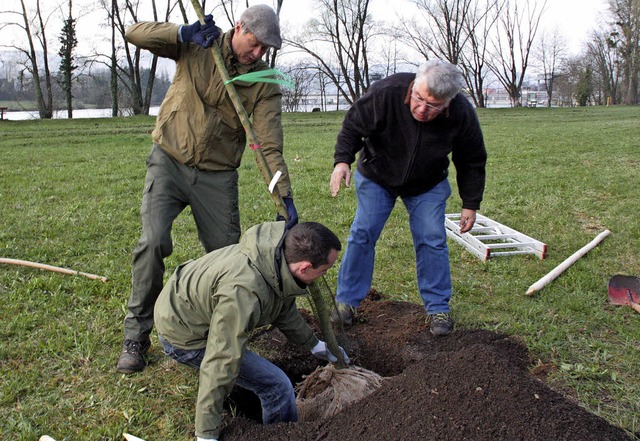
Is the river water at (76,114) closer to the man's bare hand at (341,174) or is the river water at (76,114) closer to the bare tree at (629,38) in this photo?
the man's bare hand at (341,174)

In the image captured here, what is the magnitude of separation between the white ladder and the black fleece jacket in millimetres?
1563

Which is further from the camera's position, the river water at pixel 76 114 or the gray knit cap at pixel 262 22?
the river water at pixel 76 114

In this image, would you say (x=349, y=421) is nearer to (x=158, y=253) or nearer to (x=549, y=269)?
(x=158, y=253)

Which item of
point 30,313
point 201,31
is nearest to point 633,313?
point 201,31

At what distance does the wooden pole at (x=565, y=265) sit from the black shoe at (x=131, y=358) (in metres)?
2.74

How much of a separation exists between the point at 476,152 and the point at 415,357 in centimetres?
129

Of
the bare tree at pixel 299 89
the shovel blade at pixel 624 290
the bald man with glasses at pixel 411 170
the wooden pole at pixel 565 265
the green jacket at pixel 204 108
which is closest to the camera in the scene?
the green jacket at pixel 204 108

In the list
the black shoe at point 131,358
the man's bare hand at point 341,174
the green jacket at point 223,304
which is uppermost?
the man's bare hand at point 341,174

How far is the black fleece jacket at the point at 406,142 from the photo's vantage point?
3283mm

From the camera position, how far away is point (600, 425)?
2400 mm

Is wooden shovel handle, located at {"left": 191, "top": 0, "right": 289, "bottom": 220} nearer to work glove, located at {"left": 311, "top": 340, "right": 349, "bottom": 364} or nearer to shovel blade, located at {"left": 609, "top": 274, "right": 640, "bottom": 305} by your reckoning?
work glove, located at {"left": 311, "top": 340, "right": 349, "bottom": 364}

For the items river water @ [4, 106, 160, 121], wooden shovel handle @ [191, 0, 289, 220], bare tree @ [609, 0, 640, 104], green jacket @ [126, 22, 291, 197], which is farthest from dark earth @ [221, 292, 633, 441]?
bare tree @ [609, 0, 640, 104]

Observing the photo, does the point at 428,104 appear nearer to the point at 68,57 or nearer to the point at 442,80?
the point at 442,80

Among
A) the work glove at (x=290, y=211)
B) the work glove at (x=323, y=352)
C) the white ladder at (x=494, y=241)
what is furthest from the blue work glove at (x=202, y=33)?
the white ladder at (x=494, y=241)
